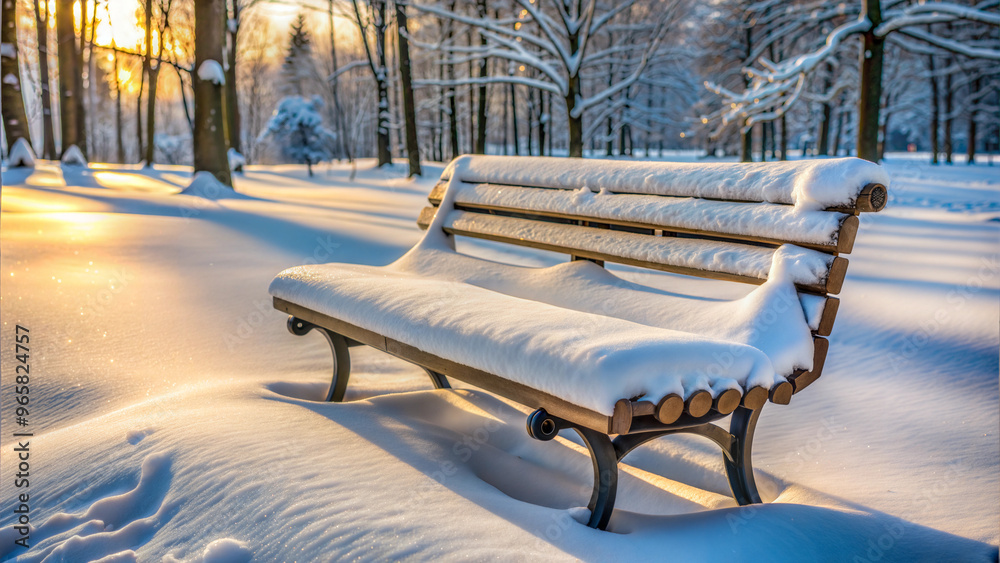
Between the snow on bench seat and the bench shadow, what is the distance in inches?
15.0

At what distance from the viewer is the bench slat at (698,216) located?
2.01 meters

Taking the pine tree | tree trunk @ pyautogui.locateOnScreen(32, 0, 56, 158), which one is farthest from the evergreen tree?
the pine tree

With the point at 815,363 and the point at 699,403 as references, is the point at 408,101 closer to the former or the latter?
the point at 815,363

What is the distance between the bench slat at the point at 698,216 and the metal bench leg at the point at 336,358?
1.02 metres

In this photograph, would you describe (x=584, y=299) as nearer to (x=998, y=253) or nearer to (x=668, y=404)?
(x=668, y=404)

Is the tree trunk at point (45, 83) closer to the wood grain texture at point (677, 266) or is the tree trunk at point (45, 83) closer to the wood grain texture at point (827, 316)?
the wood grain texture at point (677, 266)

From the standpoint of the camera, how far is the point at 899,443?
2562 millimetres

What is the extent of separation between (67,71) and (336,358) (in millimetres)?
15922

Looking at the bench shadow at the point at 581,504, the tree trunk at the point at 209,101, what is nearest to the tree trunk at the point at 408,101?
the tree trunk at the point at 209,101

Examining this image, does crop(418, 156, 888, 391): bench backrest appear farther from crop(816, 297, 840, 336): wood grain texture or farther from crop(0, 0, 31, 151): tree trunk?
crop(0, 0, 31, 151): tree trunk

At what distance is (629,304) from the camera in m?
2.55

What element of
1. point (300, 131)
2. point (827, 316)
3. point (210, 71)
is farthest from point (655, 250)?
point (300, 131)

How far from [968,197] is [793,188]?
42.1ft

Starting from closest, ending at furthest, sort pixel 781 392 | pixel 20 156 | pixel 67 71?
pixel 781 392 < pixel 20 156 < pixel 67 71
